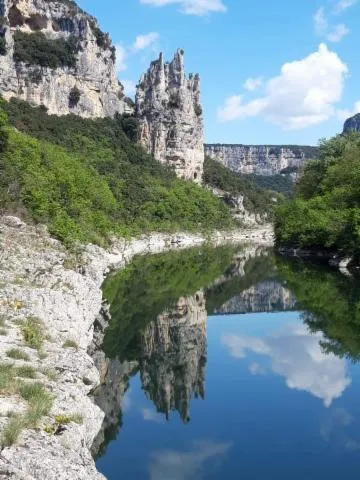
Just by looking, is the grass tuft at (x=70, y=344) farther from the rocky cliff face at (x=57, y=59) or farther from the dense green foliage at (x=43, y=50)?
the dense green foliage at (x=43, y=50)

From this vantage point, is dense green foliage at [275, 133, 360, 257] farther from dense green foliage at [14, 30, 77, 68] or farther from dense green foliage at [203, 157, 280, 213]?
dense green foliage at [203, 157, 280, 213]

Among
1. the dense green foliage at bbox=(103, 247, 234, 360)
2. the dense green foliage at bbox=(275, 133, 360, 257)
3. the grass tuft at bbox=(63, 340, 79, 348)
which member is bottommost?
the dense green foliage at bbox=(103, 247, 234, 360)

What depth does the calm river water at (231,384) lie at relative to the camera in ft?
47.9

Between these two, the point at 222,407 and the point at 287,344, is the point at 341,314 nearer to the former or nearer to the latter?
the point at 287,344

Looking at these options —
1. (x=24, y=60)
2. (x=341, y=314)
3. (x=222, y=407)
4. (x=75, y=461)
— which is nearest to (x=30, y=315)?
(x=222, y=407)

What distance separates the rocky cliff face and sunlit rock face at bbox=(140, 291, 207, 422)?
239ft

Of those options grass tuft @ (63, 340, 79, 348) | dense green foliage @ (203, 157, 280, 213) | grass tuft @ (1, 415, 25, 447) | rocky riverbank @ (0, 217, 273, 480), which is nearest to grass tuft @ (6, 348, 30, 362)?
rocky riverbank @ (0, 217, 273, 480)

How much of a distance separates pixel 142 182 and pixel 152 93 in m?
34.4

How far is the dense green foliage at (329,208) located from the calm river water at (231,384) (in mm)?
12617

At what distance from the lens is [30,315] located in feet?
62.3

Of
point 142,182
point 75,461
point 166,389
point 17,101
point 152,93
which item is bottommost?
point 166,389

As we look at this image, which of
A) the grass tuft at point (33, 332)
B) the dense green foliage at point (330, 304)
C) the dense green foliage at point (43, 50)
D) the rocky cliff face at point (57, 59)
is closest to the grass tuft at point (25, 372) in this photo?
the grass tuft at point (33, 332)

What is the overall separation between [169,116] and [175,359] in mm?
104430

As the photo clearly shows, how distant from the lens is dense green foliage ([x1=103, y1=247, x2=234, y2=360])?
26783 millimetres
